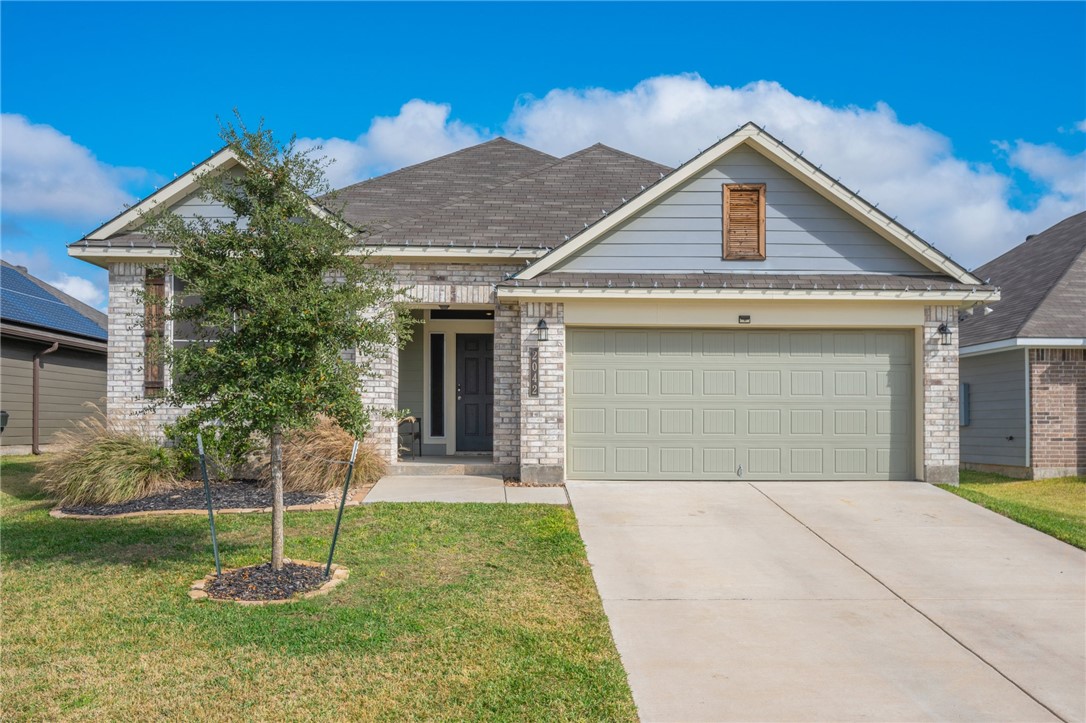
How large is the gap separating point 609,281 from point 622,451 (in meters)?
2.43

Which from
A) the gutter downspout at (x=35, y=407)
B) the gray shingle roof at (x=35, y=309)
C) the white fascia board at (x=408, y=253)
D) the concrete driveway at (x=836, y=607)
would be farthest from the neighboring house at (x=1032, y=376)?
the gray shingle roof at (x=35, y=309)

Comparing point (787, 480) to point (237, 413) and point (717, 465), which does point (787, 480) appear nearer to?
point (717, 465)

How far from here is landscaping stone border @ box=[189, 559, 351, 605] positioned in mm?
6473

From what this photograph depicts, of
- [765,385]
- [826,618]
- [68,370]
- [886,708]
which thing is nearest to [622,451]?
[765,385]

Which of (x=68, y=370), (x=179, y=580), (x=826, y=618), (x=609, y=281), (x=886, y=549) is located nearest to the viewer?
(x=826, y=618)

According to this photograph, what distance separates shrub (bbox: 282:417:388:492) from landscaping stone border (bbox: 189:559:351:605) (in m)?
3.24

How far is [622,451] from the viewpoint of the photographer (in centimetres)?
1188

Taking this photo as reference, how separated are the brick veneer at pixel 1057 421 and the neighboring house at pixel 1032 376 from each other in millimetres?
17

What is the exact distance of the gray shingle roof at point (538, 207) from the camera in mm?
12648

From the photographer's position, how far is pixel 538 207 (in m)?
13.9

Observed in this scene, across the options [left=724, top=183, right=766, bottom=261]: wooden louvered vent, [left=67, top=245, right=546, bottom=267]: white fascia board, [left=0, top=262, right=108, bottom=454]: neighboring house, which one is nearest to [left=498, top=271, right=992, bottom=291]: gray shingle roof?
[left=724, top=183, right=766, bottom=261]: wooden louvered vent

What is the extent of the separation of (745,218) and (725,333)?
5.57ft

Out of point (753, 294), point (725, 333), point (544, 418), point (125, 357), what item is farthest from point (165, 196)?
point (753, 294)

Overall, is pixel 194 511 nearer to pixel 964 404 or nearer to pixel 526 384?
pixel 526 384
